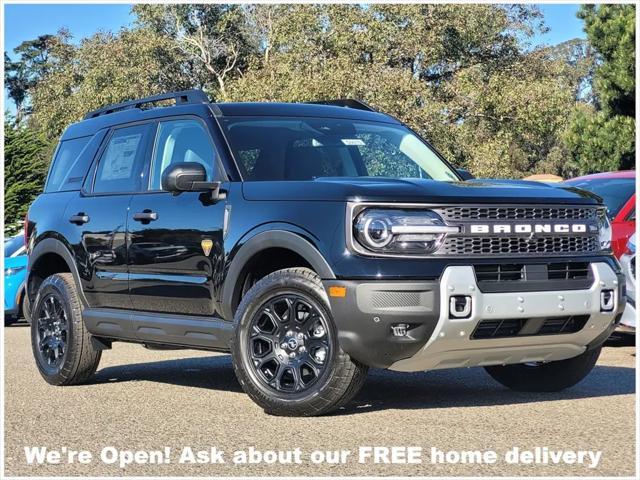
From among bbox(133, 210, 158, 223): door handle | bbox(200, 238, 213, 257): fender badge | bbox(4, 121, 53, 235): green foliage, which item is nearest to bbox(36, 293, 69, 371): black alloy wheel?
bbox(133, 210, 158, 223): door handle

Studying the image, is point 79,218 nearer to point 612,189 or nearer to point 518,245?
point 518,245

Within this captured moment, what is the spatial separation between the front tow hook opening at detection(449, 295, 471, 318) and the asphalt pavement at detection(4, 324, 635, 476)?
0.62m

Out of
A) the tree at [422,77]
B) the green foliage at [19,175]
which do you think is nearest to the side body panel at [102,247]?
the green foliage at [19,175]

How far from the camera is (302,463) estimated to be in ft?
17.5

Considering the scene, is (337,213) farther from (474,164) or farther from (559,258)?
(474,164)

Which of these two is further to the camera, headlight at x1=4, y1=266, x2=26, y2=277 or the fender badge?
headlight at x1=4, y1=266, x2=26, y2=277

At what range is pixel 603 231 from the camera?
7168mm

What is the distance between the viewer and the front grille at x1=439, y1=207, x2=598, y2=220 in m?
6.36

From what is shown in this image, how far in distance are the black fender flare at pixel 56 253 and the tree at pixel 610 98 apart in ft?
59.2

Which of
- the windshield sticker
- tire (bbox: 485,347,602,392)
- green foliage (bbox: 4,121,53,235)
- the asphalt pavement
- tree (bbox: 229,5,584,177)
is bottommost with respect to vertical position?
the asphalt pavement

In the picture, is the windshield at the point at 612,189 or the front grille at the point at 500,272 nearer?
the front grille at the point at 500,272

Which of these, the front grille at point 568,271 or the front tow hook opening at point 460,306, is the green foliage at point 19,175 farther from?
the front tow hook opening at point 460,306

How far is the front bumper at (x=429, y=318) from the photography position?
6.09m

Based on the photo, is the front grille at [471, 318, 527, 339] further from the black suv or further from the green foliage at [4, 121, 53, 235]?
the green foliage at [4, 121, 53, 235]
